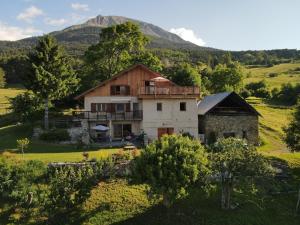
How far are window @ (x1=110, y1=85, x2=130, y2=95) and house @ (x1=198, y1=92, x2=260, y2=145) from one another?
9.02 meters

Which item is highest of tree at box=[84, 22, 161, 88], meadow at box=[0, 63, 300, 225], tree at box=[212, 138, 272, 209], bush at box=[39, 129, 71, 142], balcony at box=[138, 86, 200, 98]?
tree at box=[84, 22, 161, 88]

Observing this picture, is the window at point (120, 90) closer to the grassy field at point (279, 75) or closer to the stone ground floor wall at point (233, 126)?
the stone ground floor wall at point (233, 126)

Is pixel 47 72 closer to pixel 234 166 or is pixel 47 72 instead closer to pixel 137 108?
pixel 137 108

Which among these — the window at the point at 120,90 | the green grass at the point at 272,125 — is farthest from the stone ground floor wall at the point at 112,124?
the green grass at the point at 272,125

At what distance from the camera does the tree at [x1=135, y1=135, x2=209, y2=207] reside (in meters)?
24.3

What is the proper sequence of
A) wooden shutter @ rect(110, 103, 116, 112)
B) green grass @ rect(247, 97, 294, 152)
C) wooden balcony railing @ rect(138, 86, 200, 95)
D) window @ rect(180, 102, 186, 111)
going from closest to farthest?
wooden balcony railing @ rect(138, 86, 200, 95) < window @ rect(180, 102, 186, 111) < wooden shutter @ rect(110, 103, 116, 112) < green grass @ rect(247, 97, 294, 152)

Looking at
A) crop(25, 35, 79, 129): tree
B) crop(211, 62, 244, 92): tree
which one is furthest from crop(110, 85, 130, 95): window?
crop(211, 62, 244, 92): tree

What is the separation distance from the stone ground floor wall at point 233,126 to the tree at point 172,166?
17.9 metres

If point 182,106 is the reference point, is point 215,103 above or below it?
above

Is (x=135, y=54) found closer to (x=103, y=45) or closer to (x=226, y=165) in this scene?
(x=103, y=45)

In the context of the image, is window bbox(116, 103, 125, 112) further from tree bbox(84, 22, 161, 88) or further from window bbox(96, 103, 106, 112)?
tree bbox(84, 22, 161, 88)

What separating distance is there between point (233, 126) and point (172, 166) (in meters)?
21.5

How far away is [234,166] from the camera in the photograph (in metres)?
26.2

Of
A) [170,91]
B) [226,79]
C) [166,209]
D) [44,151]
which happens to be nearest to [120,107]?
[170,91]
